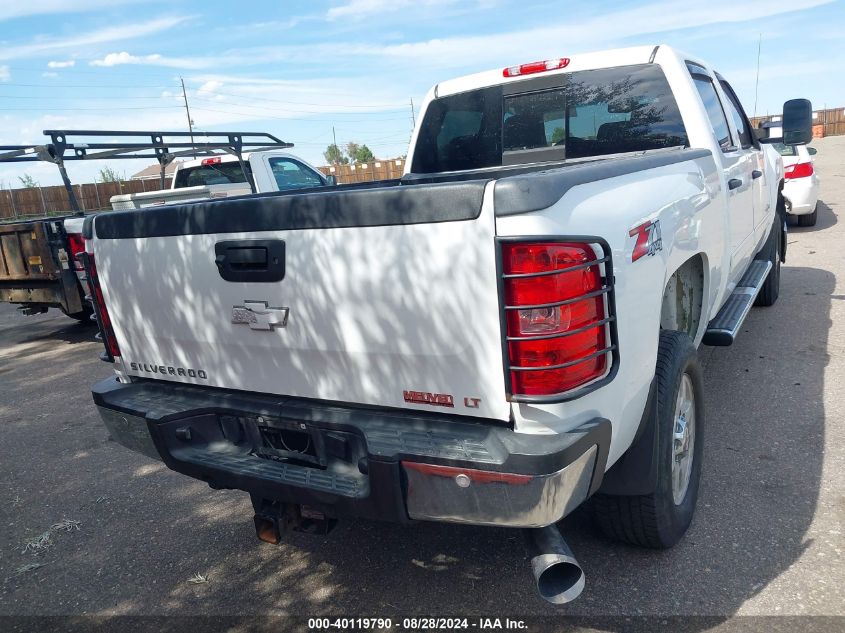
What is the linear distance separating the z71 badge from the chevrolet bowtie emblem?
4.05 feet

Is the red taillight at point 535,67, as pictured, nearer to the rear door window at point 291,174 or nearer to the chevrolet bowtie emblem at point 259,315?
the chevrolet bowtie emblem at point 259,315

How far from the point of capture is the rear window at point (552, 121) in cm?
393

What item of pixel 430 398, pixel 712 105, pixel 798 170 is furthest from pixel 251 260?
pixel 798 170

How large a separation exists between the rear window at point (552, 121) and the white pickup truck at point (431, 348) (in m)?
0.73

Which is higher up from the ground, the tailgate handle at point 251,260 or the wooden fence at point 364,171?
the tailgate handle at point 251,260

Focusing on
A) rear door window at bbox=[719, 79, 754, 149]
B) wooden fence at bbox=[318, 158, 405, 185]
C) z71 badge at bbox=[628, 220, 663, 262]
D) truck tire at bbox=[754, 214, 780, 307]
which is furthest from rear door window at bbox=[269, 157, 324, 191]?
wooden fence at bbox=[318, 158, 405, 185]

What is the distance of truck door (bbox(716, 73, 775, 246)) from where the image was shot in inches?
193

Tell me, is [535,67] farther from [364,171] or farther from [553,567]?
[364,171]

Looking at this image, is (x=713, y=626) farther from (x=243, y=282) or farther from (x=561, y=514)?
(x=243, y=282)

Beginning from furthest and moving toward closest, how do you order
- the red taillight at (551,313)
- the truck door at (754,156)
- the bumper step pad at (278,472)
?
the truck door at (754,156), the bumper step pad at (278,472), the red taillight at (551,313)

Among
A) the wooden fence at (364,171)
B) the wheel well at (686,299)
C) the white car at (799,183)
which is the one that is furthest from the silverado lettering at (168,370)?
the wooden fence at (364,171)

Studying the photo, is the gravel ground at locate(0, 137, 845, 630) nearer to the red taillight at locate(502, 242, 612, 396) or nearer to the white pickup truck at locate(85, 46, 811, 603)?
the white pickup truck at locate(85, 46, 811, 603)

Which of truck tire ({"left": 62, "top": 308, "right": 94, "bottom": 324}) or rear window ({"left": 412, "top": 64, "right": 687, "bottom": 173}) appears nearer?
rear window ({"left": 412, "top": 64, "right": 687, "bottom": 173})

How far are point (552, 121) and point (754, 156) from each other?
178 centimetres
